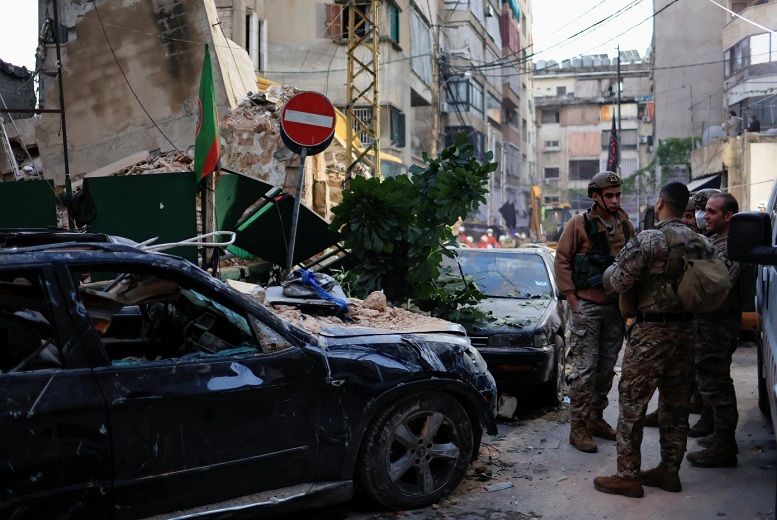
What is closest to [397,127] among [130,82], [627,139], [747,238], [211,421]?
[130,82]

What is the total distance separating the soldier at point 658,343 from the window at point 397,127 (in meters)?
25.7

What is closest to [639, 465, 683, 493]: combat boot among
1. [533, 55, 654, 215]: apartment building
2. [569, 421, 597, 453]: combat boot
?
[569, 421, 597, 453]: combat boot

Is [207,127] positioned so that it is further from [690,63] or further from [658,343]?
[690,63]

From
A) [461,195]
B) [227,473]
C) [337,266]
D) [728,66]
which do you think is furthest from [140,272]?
[728,66]

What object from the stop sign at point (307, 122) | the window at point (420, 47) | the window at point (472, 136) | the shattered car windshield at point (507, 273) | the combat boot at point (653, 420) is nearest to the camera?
the combat boot at point (653, 420)

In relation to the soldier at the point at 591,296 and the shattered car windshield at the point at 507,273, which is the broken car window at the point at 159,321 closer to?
the soldier at the point at 591,296

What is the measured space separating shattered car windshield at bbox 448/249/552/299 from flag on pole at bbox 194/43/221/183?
9.29ft

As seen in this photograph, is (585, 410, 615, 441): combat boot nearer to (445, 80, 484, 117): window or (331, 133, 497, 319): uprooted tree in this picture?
(331, 133, 497, 319): uprooted tree

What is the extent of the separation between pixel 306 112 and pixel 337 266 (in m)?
2.05

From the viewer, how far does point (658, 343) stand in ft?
15.9

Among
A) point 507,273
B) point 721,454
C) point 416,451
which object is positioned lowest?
→ point 721,454

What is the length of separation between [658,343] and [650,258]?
52 cm

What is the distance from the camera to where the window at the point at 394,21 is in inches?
1166

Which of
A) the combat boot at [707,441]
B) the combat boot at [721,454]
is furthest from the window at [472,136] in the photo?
the combat boot at [721,454]
